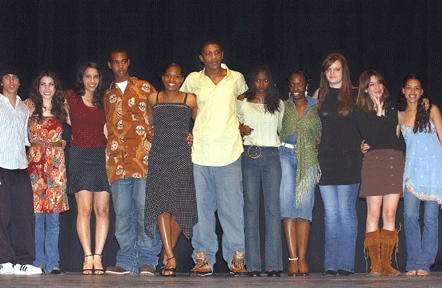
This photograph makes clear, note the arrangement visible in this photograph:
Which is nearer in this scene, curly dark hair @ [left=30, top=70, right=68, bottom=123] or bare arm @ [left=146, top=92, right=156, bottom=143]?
bare arm @ [left=146, top=92, right=156, bottom=143]

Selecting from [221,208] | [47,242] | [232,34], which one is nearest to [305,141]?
[221,208]

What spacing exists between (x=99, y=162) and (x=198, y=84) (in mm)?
992

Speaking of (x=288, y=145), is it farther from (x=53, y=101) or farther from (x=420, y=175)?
(x=53, y=101)

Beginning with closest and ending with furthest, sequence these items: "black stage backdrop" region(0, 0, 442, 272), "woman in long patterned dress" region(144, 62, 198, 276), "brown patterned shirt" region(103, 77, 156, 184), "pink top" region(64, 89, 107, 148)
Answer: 1. "woman in long patterned dress" region(144, 62, 198, 276)
2. "brown patterned shirt" region(103, 77, 156, 184)
3. "pink top" region(64, 89, 107, 148)
4. "black stage backdrop" region(0, 0, 442, 272)

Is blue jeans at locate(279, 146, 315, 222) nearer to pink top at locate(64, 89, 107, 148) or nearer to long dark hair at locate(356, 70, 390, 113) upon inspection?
long dark hair at locate(356, 70, 390, 113)

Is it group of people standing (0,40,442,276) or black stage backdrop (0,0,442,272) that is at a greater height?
black stage backdrop (0,0,442,272)

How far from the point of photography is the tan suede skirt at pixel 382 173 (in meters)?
3.78

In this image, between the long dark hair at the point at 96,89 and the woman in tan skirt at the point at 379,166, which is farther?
the long dark hair at the point at 96,89

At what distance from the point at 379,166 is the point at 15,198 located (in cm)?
275

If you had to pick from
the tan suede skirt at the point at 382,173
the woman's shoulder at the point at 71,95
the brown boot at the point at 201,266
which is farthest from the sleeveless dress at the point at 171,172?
the tan suede skirt at the point at 382,173

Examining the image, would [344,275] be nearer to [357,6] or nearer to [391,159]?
[391,159]

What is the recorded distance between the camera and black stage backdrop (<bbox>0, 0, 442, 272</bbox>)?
484 centimetres

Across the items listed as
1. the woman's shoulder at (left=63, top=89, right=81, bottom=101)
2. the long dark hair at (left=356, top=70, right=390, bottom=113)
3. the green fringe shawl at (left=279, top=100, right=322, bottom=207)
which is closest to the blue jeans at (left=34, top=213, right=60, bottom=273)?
the woman's shoulder at (left=63, top=89, right=81, bottom=101)

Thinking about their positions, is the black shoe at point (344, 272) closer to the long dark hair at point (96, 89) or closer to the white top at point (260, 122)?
the white top at point (260, 122)
